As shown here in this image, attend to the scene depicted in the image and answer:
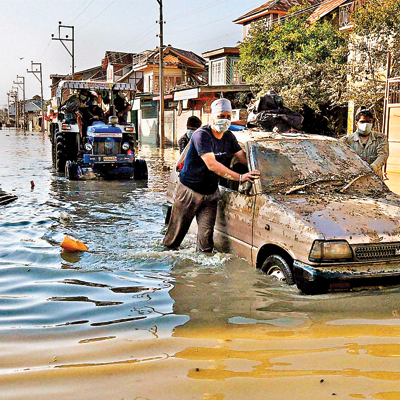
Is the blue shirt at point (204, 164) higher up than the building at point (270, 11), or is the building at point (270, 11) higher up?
the building at point (270, 11)

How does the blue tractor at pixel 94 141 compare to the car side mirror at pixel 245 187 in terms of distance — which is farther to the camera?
the blue tractor at pixel 94 141

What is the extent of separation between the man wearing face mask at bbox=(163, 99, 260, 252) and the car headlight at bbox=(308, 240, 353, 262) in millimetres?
1633

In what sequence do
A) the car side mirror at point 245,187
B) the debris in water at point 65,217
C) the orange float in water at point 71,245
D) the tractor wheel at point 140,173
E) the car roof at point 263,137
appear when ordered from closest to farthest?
the car side mirror at point 245,187 < the car roof at point 263,137 < the orange float in water at point 71,245 < the debris in water at point 65,217 < the tractor wheel at point 140,173

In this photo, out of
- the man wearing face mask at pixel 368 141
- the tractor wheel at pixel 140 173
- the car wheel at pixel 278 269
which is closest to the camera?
the car wheel at pixel 278 269

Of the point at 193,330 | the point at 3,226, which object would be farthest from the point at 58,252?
the point at 193,330

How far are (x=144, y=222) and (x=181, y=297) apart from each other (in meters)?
4.06

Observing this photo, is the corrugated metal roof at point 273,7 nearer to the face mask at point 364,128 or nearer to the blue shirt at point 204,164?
the face mask at point 364,128

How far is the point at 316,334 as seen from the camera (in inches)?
151

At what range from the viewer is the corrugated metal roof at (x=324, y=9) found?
29.3 m

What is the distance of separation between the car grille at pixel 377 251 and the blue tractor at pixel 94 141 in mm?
11503

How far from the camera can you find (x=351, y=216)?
4602 millimetres

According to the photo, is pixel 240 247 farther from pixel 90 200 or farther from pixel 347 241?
pixel 90 200

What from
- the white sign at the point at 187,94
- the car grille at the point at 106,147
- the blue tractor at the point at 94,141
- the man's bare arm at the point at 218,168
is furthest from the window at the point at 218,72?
the man's bare arm at the point at 218,168

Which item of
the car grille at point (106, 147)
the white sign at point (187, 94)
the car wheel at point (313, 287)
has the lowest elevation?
the car wheel at point (313, 287)
